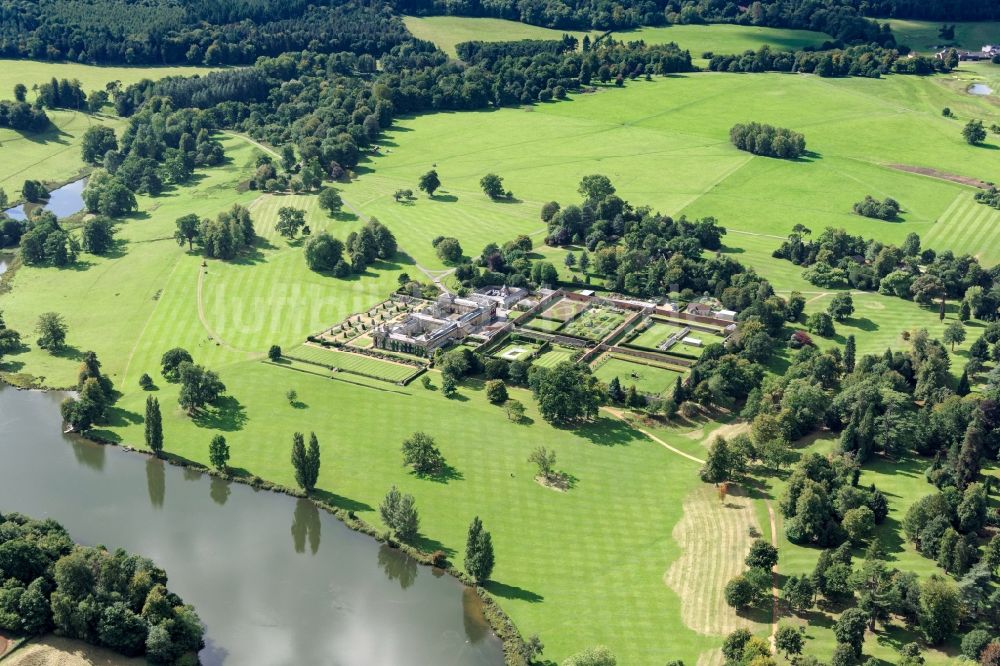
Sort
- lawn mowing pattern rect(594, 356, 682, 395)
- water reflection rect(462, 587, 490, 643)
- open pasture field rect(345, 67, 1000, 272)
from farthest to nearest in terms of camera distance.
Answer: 1. open pasture field rect(345, 67, 1000, 272)
2. lawn mowing pattern rect(594, 356, 682, 395)
3. water reflection rect(462, 587, 490, 643)

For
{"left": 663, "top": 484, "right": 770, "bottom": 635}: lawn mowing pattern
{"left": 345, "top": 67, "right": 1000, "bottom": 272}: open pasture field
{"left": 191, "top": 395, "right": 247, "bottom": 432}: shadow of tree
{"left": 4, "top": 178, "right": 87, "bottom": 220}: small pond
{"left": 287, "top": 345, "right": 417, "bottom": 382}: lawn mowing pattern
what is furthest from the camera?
{"left": 4, "top": 178, "right": 87, "bottom": 220}: small pond

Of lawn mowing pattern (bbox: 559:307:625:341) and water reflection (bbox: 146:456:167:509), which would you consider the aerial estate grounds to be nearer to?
lawn mowing pattern (bbox: 559:307:625:341)

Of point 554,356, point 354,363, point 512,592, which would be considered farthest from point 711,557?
point 354,363

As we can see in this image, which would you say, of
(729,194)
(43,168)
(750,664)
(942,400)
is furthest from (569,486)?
(43,168)

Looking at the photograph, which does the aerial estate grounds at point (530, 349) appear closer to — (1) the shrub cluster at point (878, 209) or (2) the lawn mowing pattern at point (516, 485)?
(2) the lawn mowing pattern at point (516, 485)

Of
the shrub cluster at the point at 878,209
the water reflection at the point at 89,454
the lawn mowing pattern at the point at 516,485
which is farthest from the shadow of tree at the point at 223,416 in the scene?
the shrub cluster at the point at 878,209

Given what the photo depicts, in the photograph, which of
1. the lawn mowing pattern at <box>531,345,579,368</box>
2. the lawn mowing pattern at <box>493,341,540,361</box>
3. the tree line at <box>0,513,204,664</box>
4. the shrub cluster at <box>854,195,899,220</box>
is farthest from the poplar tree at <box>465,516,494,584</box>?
the shrub cluster at <box>854,195,899,220</box>

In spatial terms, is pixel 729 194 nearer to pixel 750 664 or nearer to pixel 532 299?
pixel 532 299

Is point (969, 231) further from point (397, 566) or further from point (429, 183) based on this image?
point (397, 566)
